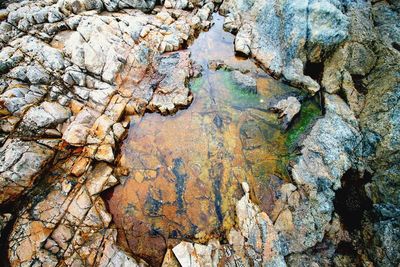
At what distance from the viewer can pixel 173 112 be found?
37.8ft

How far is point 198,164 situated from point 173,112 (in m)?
3.16

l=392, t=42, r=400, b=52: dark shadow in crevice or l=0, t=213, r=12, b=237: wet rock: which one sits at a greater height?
l=392, t=42, r=400, b=52: dark shadow in crevice

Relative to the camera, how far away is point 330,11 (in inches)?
460

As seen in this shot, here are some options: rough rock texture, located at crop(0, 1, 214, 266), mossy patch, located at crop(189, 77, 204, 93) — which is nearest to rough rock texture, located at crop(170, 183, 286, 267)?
rough rock texture, located at crop(0, 1, 214, 266)

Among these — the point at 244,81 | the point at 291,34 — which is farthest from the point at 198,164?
the point at 291,34

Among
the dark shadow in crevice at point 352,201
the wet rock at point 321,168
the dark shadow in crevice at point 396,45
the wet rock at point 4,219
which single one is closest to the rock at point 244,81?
the wet rock at point 321,168

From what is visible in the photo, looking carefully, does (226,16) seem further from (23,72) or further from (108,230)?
(108,230)

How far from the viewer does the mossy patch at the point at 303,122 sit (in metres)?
10.6

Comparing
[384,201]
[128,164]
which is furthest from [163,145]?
[384,201]

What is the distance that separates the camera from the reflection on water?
8664 mm

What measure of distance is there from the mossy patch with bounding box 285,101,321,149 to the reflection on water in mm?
534

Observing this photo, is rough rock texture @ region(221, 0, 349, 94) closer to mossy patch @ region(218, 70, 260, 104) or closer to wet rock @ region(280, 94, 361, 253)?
mossy patch @ region(218, 70, 260, 104)

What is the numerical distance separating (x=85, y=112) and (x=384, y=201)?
12.6m

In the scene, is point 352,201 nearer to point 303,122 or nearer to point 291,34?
point 303,122
